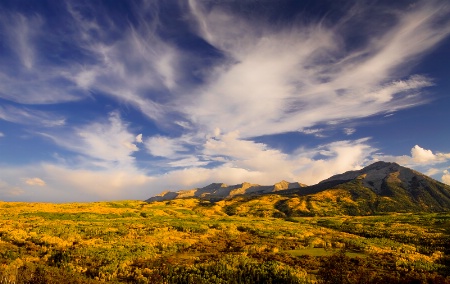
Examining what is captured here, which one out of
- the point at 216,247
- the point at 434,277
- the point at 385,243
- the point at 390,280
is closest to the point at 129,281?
the point at 216,247

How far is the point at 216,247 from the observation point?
3559 centimetres

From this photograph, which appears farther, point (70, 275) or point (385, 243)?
point (385, 243)

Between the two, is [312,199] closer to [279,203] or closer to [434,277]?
[279,203]

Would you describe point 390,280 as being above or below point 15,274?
below

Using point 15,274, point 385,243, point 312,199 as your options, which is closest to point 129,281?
point 15,274

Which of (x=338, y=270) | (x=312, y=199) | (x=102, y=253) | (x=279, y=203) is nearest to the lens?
(x=338, y=270)

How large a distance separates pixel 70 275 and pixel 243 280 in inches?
501

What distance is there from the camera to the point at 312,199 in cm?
17800

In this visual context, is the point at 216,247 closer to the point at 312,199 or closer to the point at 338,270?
the point at 338,270

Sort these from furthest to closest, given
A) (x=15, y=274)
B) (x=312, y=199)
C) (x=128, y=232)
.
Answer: (x=312, y=199) < (x=128, y=232) < (x=15, y=274)

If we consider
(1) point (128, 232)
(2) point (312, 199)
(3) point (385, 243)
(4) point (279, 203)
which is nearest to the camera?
(3) point (385, 243)

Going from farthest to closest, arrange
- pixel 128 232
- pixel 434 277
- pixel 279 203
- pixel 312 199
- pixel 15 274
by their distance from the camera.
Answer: pixel 312 199, pixel 279 203, pixel 128 232, pixel 434 277, pixel 15 274

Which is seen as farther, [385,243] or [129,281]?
[385,243]

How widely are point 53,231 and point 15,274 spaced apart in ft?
68.2
